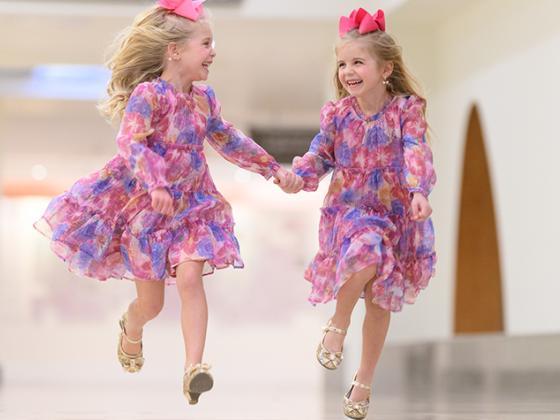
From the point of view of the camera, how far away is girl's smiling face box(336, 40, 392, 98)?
469 centimetres

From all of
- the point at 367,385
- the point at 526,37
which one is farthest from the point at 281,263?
the point at 367,385

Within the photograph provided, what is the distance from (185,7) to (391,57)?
0.78 meters

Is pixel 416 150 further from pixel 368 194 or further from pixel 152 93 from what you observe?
pixel 152 93

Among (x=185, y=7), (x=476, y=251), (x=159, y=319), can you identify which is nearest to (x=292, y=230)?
(x=159, y=319)

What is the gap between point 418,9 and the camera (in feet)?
31.7

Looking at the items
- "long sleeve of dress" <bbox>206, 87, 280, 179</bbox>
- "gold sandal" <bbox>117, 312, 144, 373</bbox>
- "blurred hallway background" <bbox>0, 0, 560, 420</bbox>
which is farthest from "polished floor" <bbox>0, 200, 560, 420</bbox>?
"long sleeve of dress" <bbox>206, 87, 280, 179</bbox>

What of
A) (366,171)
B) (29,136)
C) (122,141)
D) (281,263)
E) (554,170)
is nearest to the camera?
(122,141)

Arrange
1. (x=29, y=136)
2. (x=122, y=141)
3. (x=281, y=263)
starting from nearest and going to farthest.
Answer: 1. (x=122, y=141)
2. (x=281, y=263)
3. (x=29, y=136)

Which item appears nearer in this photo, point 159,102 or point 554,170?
point 159,102

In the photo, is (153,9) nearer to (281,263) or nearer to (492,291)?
(492,291)

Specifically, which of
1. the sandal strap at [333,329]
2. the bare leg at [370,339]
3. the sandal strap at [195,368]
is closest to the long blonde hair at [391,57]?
the bare leg at [370,339]

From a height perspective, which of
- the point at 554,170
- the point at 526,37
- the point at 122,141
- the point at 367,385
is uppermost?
the point at 526,37

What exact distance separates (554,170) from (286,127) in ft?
25.1

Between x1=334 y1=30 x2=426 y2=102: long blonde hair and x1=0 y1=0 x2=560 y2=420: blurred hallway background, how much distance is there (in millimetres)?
1347
